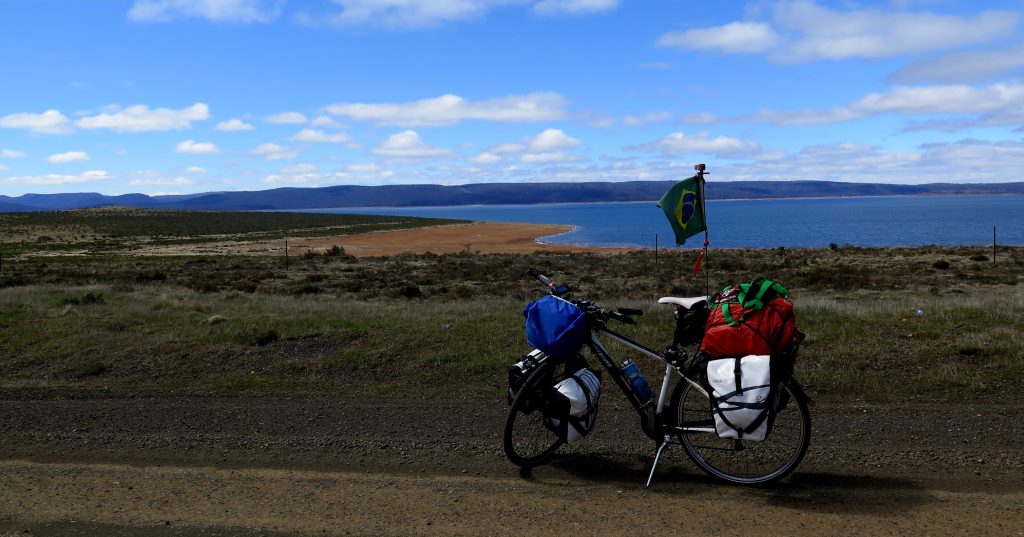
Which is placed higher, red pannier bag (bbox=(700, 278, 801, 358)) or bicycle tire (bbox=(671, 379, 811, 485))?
red pannier bag (bbox=(700, 278, 801, 358))

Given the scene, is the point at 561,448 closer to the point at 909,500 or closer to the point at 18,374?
the point at 909,500

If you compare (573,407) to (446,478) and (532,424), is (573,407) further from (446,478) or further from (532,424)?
(446,478)

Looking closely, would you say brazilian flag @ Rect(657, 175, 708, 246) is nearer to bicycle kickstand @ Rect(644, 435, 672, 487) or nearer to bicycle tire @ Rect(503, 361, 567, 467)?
bicycle tire @ Rect(503, 361, 567, 467)

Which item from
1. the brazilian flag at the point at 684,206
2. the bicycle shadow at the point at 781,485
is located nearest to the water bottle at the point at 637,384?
the bicycle shadow at the point at 781,485

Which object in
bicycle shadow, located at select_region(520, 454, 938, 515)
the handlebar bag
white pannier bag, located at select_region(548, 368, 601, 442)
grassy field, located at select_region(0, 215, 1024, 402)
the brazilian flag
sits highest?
the brazilian flag

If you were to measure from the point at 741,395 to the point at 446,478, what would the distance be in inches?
75.2

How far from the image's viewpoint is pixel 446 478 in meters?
4.86

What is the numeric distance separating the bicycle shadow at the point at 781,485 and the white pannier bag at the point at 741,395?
347mm

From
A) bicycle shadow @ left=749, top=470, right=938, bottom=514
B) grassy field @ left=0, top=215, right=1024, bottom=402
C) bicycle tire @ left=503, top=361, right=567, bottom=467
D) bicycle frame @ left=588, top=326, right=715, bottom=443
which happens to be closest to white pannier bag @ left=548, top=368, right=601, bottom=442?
bicycle tire @ left=503, top=361, right=567, bottom=467

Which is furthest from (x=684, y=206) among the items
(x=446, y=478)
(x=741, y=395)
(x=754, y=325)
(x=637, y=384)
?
(x=446, y=478)

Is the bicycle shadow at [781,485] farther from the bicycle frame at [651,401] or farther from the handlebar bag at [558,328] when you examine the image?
the handlebar bag at [558,328]

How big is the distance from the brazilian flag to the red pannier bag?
3.41 metres

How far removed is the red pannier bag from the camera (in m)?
4.53

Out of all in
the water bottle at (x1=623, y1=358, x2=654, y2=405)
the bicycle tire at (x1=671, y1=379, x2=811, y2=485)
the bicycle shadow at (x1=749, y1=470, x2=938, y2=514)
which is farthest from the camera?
the water bottle at (x1=623, y1=358, x2=654, y2=405)
